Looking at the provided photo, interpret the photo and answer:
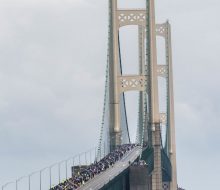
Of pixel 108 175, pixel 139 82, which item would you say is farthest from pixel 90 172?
pixel 139 82

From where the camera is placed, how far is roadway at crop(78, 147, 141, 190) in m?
57.1

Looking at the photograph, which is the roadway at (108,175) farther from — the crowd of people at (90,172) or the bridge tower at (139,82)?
the bridge tower at (139,82)

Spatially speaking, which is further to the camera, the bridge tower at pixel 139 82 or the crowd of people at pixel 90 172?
the bridge tower at pixel 139 82

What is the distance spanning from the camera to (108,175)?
6241cm

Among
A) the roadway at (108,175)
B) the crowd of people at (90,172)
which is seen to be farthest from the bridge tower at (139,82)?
the roadway at (108,175)

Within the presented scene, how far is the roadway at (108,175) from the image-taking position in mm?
57088

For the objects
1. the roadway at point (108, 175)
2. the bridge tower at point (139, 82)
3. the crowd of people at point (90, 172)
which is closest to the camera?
the roadway at point (108, 175)

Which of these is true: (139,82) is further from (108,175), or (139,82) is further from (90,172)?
(108,175)

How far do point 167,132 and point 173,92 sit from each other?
582 cm

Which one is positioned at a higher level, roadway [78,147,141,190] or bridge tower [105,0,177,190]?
bridge tower [105,0,177,190]

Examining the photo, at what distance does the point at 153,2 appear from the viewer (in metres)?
101

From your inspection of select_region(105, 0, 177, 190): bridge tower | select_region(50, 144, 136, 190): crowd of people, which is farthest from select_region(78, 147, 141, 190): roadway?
select_region(105, 0, 177, 190): bridge tower

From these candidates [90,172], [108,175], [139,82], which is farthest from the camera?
[139,82]

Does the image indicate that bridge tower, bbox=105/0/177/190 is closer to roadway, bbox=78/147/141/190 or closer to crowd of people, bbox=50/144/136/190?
crowd of people, bbox=50/144/136/190
